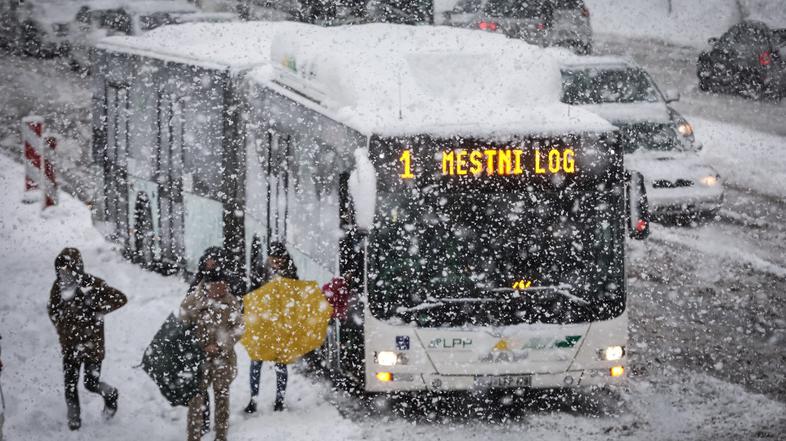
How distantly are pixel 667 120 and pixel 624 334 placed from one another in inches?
351

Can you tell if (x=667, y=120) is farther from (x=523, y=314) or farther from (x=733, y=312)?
(x=523, y=314)

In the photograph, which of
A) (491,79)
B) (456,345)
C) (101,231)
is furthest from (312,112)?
(101,231)

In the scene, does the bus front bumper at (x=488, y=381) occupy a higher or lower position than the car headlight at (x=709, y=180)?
higher

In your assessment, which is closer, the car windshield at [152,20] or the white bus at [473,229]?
the white bus at [473,229]

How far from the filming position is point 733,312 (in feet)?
43.8

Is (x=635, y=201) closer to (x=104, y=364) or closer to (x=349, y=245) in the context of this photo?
(x=349, y=245)

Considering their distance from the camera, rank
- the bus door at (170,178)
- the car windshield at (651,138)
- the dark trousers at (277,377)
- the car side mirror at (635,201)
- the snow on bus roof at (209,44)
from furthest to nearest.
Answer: the car windshield at (651,138) → the bus door at (170,178) → the snow on bus roof at (209,44) → the dark trousers at (277,377) → the car side mirror at (635,201)

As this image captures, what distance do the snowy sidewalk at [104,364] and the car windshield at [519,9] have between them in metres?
14.8

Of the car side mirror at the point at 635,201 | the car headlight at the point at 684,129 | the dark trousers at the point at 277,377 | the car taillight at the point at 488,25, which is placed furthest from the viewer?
the car taillight at the point at 488,25

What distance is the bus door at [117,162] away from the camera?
15.5m

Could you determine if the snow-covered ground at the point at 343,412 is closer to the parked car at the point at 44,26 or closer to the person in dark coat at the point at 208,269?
the person in dark coat at the point at 208,269

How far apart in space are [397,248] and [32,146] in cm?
881

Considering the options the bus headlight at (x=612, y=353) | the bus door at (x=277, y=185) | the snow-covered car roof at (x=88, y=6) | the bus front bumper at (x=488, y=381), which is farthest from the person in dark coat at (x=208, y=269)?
the snow-covered car roof at (x=88, y=6)

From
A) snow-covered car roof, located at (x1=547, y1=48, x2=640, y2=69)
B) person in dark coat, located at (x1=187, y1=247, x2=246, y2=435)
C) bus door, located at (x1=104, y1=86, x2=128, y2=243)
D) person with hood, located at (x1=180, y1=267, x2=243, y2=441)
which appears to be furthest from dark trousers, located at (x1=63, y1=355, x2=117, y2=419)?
snow-covered car roof, located at (x1=547, y1=48, x2=640, y2=69)
